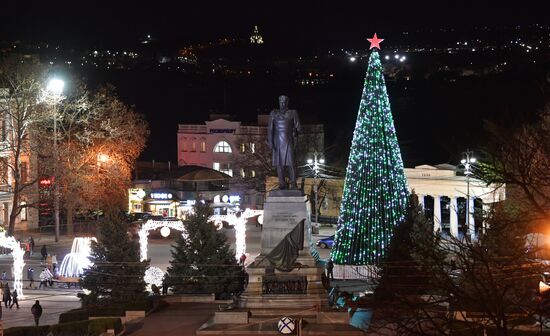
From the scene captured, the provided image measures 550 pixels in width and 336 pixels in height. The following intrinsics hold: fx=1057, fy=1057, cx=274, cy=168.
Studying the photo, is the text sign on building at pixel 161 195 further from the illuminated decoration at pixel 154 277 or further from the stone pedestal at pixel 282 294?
the stone pedestal at pixel 282 294

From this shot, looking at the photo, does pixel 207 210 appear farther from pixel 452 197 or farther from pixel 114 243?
pixel 452 197

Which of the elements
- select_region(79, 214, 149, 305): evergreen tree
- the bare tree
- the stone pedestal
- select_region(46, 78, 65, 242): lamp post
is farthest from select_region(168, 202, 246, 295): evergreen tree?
select_region(46, 78, 65, 242): lamp post

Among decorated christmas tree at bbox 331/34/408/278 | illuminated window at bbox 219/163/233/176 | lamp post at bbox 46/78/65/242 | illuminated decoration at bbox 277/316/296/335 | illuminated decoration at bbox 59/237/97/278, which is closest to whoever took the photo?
illuminated decoration at bbox 277/316/296/335

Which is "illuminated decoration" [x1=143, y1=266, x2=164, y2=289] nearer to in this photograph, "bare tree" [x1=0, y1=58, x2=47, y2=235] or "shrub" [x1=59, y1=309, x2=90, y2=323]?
"shrub" [x1=59, y1=309, x2=90, y2=323]

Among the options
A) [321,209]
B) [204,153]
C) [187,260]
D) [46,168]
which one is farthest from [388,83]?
[187,260]

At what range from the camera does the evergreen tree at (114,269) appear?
34.0 meters

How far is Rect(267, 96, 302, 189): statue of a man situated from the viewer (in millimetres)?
31484

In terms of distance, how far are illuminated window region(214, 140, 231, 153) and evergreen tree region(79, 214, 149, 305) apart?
1999 inches

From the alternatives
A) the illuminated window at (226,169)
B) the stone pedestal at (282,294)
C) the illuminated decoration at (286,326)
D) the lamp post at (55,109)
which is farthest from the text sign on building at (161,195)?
the illuminated decoration at (286,326)

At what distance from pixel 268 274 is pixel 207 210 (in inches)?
293

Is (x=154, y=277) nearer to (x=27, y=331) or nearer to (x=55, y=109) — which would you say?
(x=27, y=331)

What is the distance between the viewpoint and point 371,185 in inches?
1699

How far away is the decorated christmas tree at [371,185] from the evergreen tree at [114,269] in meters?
10.6

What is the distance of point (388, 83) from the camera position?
133 metres
